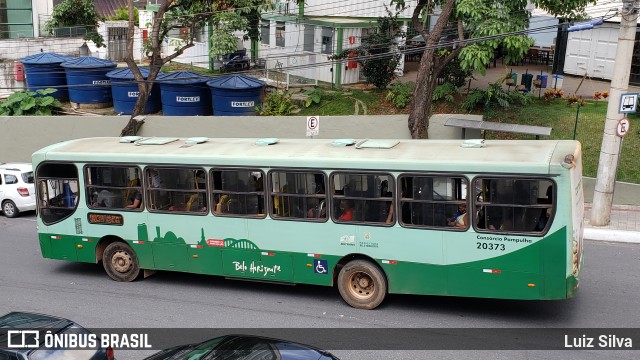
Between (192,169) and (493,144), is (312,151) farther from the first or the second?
(493,144)

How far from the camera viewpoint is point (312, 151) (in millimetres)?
12453

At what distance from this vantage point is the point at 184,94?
86.4 ft

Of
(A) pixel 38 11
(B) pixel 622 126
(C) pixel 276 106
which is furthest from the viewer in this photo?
(A) pixel 38 11

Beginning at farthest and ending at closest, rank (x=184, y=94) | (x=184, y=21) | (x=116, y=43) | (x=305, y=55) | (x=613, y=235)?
(x=116, y=43) < (x=305, y=55) < (x=184, y=94) < (x=184, y=21) < (x=613, y=235)

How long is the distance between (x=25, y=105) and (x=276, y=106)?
33.4ft

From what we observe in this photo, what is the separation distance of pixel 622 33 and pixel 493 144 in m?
6.38

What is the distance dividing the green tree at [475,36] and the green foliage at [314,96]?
5367 millimetres

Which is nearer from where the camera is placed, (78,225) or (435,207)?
(435,207)

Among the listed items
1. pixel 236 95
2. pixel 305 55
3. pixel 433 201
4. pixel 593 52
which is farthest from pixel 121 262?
pixel 593 52

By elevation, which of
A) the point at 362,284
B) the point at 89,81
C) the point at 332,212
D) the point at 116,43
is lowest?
the point at 362,284

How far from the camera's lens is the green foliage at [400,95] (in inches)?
974

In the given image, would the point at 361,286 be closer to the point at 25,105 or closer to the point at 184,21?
the point at 184,21

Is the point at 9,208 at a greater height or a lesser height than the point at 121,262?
lesser

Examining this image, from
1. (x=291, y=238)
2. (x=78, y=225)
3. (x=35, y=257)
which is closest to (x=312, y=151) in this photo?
(x=291, y=238)
